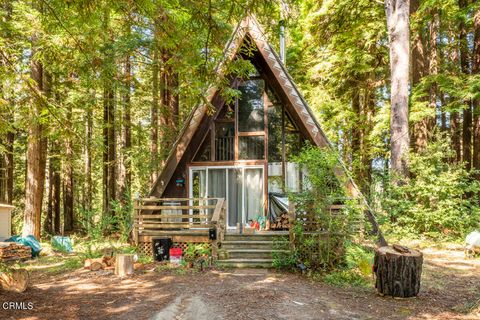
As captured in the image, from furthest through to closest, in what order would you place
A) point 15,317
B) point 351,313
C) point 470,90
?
point 470,90, point 351,313, point 15,317

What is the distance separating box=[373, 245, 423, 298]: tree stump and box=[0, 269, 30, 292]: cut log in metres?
6.33

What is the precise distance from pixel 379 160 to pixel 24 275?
17.1m

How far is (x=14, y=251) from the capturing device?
391 inches

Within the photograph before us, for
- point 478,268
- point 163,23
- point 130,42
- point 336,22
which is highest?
point 336,22

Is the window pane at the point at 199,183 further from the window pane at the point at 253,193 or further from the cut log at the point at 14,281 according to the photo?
the cut log at the point at 14,281

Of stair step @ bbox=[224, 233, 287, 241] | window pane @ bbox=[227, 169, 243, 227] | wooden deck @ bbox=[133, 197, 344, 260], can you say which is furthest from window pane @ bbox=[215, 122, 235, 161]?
stair step @ bbox=[224, 233, 287, 241]

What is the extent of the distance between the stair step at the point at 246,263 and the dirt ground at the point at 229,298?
41 cm

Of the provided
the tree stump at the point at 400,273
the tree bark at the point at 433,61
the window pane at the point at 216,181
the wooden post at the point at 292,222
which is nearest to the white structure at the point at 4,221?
the window pane at the point at 216,181

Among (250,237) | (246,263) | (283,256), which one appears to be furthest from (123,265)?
(283,256)

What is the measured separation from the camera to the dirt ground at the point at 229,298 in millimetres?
4863

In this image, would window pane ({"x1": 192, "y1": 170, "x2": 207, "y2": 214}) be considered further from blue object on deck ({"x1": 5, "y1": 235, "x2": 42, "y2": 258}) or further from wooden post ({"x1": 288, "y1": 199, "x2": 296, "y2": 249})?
blue object on deck ({"x1": 5, "y1": 235, "x2": 42, "y2": 258})

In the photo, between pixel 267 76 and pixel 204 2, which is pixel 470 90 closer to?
pixel 267 76

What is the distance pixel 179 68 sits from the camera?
5375 millimetres

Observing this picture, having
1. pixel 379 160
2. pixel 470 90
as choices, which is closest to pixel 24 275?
pixel 470 90
